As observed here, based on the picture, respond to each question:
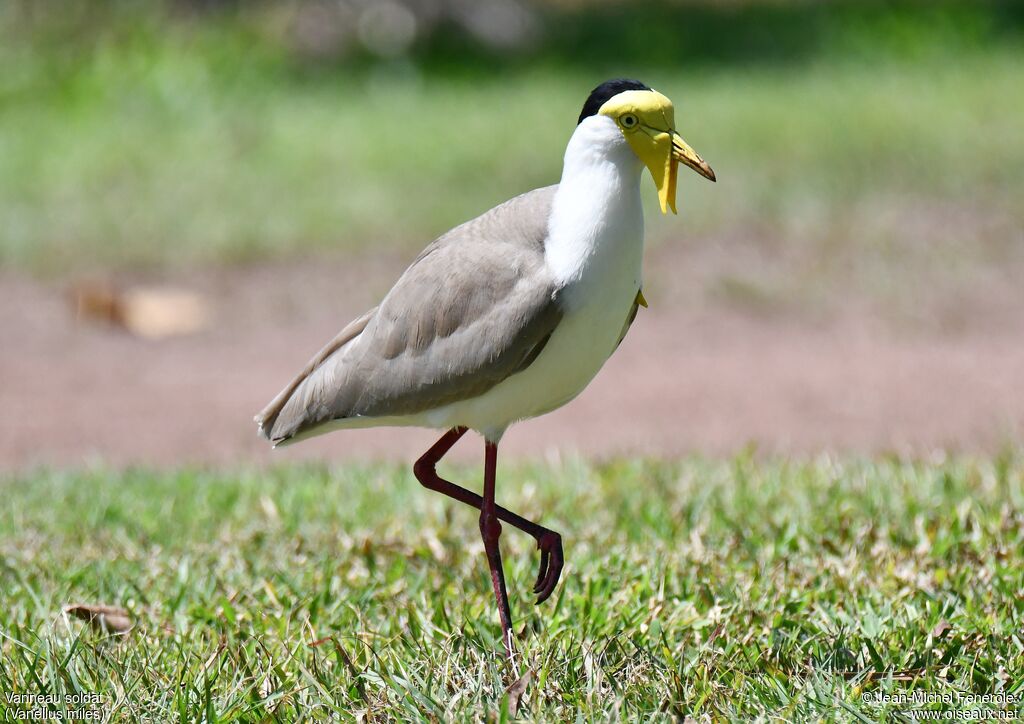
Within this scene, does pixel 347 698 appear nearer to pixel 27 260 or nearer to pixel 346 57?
pixel 27 260

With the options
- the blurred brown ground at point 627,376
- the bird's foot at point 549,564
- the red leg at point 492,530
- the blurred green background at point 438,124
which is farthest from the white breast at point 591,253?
the blurred green background at point 438,124

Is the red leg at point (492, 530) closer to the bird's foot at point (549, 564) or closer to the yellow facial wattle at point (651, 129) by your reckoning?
the bird's foot at point (549, 564)

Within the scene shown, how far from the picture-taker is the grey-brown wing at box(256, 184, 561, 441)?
3.30 m

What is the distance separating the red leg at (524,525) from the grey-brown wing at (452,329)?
331 mm

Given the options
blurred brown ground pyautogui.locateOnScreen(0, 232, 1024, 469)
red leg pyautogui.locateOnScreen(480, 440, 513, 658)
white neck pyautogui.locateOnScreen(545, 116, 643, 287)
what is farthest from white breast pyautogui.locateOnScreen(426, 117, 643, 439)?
blurred brown ground pyautogui.locateOnScreen(0, 232, 1024, 469)

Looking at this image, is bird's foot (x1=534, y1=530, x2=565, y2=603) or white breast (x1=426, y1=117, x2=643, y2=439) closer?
white breast (x1=426, y1=117, x2=643, y2=439)

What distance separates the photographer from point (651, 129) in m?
3.21

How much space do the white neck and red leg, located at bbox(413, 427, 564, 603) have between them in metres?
0.74

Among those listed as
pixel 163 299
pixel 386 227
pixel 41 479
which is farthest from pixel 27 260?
pixel 41 479

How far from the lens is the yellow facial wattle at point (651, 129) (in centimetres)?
319

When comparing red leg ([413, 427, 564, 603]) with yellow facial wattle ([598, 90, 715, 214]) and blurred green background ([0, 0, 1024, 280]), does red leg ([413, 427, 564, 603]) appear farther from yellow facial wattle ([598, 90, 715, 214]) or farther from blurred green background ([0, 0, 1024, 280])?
blurred green background ([0, 0, 1024, 280])

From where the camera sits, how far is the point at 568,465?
5.74 m

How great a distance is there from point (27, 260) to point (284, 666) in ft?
22.1

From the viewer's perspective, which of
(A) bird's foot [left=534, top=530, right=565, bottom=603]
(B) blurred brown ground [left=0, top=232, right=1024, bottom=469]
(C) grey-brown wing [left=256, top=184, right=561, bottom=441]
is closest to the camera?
(C) grey-brown wing [left=256, top=184, right=561, bottom=441]
